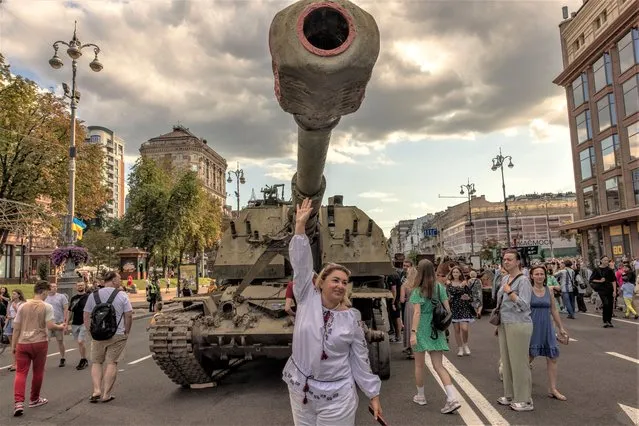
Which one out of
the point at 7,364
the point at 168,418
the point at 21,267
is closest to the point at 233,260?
the point at 168,418

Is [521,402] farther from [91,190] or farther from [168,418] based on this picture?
[91,190]

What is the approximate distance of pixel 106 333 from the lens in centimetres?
616

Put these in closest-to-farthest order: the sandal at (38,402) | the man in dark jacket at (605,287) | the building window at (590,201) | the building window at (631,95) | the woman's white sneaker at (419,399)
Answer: the woman's white sneaker at (419,399) → the sandal at (38,402) → the man in dark jacket at (605,287) → the building window at (631,95) → the building window at (590,201)

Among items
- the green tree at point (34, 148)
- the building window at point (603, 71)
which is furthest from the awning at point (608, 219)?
the green tree at point (34, 148)

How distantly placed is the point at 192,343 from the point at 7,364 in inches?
235

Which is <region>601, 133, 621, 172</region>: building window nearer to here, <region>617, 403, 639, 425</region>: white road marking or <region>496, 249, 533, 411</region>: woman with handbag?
<region>617, 403, 639, 425</region>: white road marking

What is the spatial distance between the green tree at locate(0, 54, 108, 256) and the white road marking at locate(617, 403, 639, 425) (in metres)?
18.9

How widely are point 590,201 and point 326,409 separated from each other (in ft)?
126

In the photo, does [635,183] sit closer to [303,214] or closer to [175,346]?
[175,346]

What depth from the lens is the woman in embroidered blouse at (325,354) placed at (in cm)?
292

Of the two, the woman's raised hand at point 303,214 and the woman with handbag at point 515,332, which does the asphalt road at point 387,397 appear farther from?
the woman's raised hand at point 303,214

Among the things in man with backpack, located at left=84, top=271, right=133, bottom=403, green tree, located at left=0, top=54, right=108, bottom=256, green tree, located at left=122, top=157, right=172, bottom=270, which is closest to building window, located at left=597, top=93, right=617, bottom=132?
green tree, located at left=122, top=157, right=172, bottom=270

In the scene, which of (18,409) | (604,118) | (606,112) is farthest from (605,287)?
(604,118)

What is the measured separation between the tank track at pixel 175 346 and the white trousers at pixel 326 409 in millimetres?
3307
